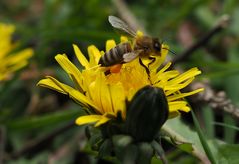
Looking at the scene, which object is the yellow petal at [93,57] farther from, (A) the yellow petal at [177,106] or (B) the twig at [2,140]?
(B) the twig at [2,140]

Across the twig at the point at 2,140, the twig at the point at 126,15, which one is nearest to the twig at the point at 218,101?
the twig at the point at 126,15

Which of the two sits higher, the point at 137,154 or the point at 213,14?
the point at 213,14

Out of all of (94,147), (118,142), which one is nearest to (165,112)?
(118,142)

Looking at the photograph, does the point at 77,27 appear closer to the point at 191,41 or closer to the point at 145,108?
the point at 191,41

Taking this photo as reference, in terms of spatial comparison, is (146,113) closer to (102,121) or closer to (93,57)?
(102,121)

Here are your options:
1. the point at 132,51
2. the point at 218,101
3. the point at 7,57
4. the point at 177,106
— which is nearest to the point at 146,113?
the point at 177,106
